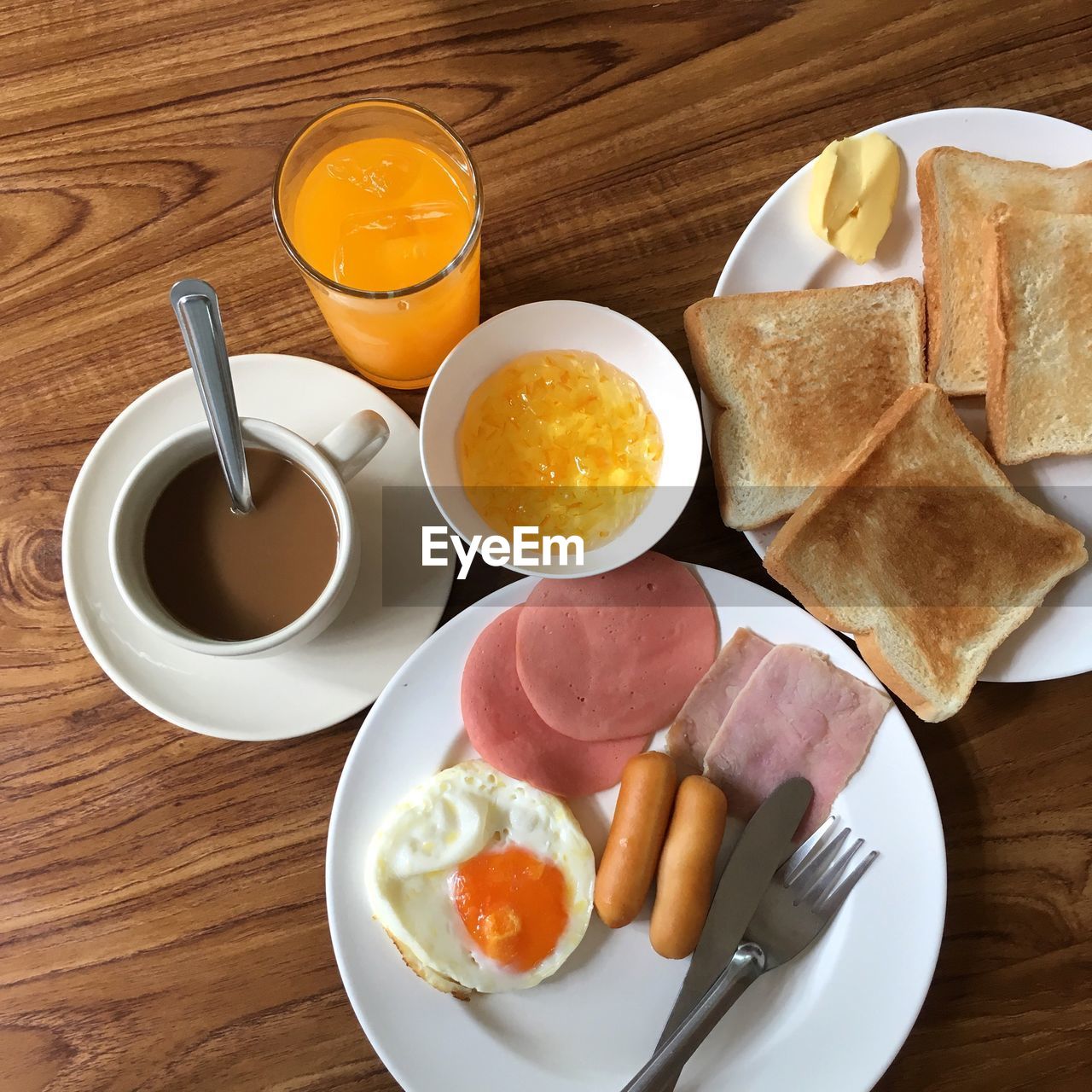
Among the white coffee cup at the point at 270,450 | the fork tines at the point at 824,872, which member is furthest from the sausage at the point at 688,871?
the white coffee cup at the point at 270,450

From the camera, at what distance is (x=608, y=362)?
55.2 inches

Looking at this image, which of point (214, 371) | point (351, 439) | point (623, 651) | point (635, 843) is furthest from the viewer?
point (623, 651)

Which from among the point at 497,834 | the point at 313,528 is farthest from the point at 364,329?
the point at 497,834

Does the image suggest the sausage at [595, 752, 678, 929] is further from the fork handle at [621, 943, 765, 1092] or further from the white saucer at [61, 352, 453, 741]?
the white saucer at [61, 352, 453, 741]

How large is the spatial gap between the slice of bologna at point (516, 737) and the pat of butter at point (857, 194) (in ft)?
2.45

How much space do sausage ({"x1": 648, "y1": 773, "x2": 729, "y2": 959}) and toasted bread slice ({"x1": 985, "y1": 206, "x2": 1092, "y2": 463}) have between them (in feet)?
2.32

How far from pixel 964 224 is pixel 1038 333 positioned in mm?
208

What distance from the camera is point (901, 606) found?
1440 millimetres

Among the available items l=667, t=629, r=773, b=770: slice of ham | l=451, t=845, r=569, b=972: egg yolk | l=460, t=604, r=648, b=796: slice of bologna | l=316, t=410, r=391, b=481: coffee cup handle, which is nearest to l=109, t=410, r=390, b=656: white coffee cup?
l=316, t=410, r=391, b=481: coffee cup handle

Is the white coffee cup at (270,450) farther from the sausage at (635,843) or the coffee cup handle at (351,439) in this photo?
the sausage at (635,843)

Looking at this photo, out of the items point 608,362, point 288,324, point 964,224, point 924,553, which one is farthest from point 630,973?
point 964,224

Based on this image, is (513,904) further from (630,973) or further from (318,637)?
(318,637)

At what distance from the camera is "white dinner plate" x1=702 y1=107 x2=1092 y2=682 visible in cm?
138

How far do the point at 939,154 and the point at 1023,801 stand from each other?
1.02 meters
